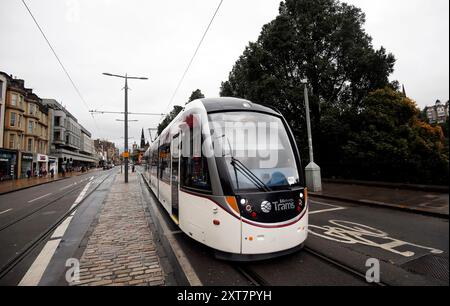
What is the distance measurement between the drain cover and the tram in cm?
166

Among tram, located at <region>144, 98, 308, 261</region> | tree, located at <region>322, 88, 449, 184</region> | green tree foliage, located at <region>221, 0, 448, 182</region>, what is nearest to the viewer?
tram, located at <region>144, 98, 308, 261</region>

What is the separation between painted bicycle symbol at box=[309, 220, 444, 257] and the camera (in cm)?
468

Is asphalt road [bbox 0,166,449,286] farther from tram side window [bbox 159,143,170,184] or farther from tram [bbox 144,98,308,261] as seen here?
tram side window [bbox 159,143,170,184]

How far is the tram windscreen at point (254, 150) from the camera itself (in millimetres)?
3965

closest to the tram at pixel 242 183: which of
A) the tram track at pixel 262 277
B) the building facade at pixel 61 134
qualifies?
the tram track at pixel 262 277

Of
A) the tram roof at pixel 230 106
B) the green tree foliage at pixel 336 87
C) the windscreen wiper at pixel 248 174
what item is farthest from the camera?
the green tree foliage at pixel 336 87

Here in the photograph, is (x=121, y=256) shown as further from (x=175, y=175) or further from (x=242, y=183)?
(x=242, y=183)

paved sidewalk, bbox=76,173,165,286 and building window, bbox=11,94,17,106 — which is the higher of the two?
building window, bbox=11,94,17,106

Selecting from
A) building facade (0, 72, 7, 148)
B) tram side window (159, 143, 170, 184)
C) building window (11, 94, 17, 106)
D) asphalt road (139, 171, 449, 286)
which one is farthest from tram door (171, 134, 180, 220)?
building window (11, 94, 17, 106)

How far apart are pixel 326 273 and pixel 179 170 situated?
137 inches

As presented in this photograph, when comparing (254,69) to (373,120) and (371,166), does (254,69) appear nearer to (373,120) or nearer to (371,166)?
(373,120)

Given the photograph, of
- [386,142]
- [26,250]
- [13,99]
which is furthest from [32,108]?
[386,142]

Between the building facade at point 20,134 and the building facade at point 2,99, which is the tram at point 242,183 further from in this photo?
the building facade at point 20,134

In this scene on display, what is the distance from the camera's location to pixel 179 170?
5457 millimetres
